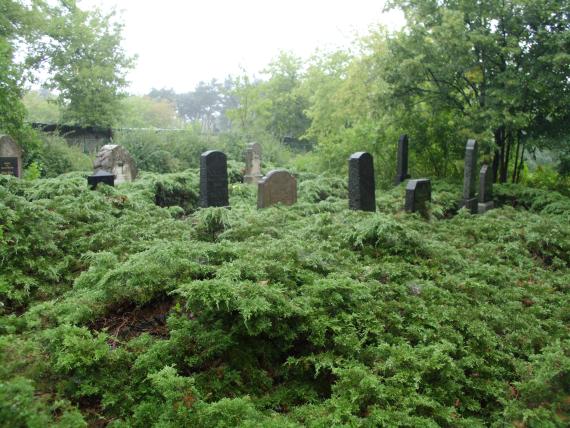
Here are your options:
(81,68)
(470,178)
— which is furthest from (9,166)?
(81,68)

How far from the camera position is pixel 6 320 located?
3.85 metres

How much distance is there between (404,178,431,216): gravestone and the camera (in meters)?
8.58

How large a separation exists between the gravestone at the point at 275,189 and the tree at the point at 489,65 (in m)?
5.98

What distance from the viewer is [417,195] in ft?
28.4

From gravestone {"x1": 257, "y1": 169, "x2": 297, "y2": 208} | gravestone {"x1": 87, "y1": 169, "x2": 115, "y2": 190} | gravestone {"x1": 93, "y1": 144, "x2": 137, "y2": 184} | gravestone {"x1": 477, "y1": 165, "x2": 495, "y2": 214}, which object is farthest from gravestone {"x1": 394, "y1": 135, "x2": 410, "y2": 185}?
gravestone {"x1": 87, "y1": 169, "x2": 115, "y2": 190}

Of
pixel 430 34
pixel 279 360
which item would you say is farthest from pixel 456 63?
pixel 279 360

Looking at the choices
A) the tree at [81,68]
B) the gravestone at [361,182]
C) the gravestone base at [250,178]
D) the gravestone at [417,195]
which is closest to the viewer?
the gravestone at [361,182]

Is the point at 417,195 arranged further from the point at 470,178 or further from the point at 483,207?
the point at 483,207

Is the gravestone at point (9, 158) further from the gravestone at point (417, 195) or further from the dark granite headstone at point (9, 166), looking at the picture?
the gravestone at point (417, 195)

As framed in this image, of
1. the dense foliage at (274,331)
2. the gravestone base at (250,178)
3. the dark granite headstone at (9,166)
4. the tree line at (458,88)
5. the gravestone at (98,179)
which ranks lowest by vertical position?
the dense foliage at (274,331)

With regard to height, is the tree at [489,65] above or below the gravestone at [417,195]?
above

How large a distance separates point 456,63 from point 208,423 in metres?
13.2

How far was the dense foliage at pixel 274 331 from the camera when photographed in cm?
289

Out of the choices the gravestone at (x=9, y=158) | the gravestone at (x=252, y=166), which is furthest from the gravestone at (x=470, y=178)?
the gravestone at (x=9, y=158)
